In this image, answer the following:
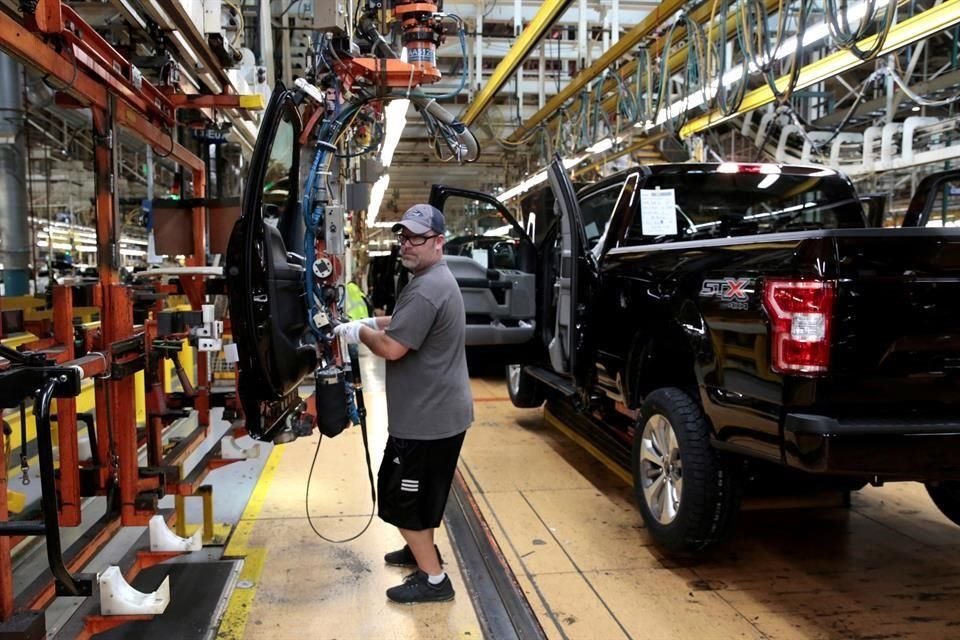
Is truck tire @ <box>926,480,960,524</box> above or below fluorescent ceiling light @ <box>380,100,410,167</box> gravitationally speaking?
below

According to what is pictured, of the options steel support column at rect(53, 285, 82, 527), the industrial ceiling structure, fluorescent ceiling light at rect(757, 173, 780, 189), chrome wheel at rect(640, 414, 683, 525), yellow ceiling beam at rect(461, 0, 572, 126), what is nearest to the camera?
steel support column at rect(53, 285, 82, 527)

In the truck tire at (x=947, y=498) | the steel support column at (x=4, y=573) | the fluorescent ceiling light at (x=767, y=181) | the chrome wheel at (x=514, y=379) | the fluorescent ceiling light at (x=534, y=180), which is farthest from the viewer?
the fluorescent ceiling light at (x=534, y=180)

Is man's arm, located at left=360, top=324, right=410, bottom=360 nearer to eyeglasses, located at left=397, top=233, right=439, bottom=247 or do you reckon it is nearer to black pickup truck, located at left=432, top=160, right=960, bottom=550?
eyeglasses, located at left=397, top=233, right=439, bottom=247

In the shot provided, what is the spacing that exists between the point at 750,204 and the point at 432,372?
267 centimetres

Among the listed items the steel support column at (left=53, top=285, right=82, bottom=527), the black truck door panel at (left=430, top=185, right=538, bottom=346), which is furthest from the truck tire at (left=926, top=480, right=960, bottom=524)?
the steel support column at (left=53, top=285, right=82, bottom=527)

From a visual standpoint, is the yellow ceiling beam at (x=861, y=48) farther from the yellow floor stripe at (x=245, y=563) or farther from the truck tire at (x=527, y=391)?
the yellow floor stripe at (x=245, y=563)

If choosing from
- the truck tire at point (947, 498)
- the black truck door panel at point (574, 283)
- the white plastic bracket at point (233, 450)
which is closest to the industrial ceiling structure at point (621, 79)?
the black truck door panel at point (574, 283)

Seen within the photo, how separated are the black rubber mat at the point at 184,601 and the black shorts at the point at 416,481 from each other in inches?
34.2

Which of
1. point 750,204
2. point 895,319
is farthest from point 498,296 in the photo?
point 895,319

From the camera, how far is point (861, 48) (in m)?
4.51

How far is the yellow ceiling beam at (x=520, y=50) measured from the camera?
198 inches

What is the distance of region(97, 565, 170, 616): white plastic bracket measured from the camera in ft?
7.82

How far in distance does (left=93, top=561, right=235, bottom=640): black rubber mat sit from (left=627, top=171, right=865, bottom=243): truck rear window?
2.92 m

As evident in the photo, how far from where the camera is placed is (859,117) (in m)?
8.61
